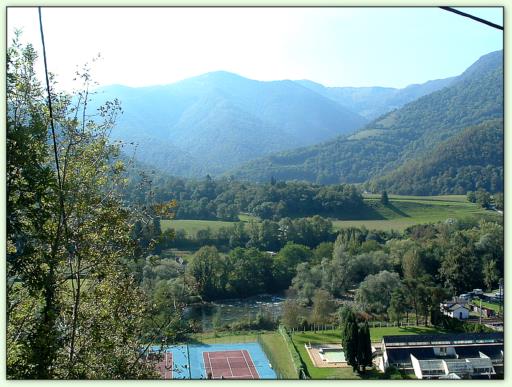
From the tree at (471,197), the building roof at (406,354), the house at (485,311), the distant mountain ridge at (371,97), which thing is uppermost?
the distant mountain ridge at (371,97)

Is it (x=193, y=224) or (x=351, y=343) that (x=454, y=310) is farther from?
(x=193, y=224)

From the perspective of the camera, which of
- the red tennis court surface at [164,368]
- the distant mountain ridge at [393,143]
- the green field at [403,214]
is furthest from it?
the distant mountain ridge at [393,143]

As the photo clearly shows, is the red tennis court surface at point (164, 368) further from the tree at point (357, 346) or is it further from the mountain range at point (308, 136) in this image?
the mountain range at point (308, 136)

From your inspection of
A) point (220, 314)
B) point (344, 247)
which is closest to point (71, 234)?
point (220, 314)

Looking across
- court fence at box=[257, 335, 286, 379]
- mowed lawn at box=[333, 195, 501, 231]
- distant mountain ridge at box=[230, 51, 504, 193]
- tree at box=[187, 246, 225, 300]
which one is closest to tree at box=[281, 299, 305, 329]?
court fence at box=[257, 335, 286, 379]

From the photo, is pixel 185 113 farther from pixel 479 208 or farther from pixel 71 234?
pixel 71 234

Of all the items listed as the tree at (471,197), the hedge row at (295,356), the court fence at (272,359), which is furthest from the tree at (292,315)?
the tree at (471,197)
